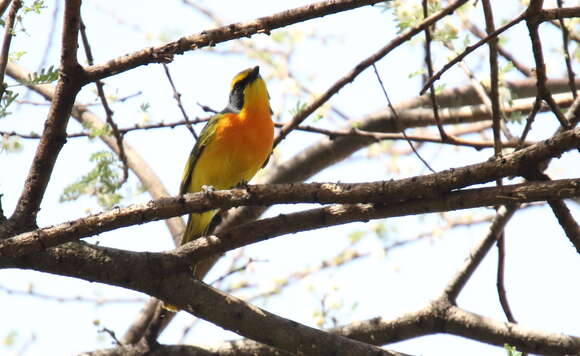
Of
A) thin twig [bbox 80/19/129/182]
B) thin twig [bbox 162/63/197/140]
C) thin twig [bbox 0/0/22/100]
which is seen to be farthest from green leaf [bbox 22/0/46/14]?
thin twig [bbox 162/63/197/140]

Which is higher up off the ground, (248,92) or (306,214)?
(248,92)

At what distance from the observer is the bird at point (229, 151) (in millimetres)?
5449

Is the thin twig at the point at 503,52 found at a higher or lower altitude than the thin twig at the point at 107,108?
higher

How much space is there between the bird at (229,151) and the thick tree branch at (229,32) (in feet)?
7.17

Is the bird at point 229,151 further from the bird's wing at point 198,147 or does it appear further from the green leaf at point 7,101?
the green leaf at point 7,101

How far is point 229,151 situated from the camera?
548 centimetres

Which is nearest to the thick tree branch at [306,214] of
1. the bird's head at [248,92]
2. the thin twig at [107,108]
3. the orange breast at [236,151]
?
the thin twig at [107,108]

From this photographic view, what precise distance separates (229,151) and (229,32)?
7.68 feet

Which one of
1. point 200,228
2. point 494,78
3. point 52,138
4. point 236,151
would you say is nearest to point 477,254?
point 494,78

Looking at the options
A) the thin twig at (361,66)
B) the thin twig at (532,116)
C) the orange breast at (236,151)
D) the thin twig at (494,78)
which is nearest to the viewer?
the thin twig at (532,116)

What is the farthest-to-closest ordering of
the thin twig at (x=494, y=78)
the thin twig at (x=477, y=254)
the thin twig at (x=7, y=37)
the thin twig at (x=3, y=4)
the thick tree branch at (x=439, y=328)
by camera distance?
1. the thin twig at (x=477, y=254)
2. the thick tree branch at (x=439, y=328)
3. the thin twig at (x=494, y=78)
4. the thin twig at (x=3, y=4)
5. the thin twig at (x=7, y=37)

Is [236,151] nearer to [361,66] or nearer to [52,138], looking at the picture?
[361,66]

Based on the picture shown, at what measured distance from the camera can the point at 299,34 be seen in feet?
32.9

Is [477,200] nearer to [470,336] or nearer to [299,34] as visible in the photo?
[470,336]
